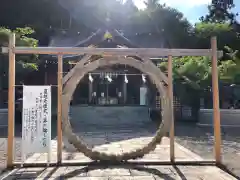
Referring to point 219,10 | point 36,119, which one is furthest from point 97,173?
point 219,10

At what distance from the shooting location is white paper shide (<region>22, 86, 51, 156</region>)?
5.10 meters

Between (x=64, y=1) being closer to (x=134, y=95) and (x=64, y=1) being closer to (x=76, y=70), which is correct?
(x=134, y=95)

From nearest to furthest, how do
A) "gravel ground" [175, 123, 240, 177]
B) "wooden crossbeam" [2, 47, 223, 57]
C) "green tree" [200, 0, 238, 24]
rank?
"wooden crossbeam" [2, 47, 223, 57]
"gravel ground" [175, 123, 240, 177]
"green tree" [200, 0, 238, 24]

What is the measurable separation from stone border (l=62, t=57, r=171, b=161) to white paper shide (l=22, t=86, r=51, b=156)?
33 cm

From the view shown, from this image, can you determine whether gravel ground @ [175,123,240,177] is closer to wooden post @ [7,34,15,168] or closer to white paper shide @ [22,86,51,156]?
white paper shide @ [22,86,51,156]

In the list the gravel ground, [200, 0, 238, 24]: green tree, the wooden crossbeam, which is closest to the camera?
the wooden crossbeam

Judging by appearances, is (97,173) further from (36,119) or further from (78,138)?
(36,119)

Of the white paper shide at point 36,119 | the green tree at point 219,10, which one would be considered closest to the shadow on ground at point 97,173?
the white paper shide at point 36,119

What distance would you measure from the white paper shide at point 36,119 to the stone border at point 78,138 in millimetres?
333

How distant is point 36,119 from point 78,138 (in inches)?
33.7

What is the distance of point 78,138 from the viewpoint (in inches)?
213

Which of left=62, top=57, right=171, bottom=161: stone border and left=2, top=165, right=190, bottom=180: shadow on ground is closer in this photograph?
left=2, top=165, right=190, bottom=180: shadow on ground

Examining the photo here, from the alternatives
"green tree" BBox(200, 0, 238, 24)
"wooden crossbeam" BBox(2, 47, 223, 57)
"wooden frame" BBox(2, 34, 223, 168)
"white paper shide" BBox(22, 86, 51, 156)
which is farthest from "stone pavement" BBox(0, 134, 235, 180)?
"green tree" BBox(200, 0, 238, 24)

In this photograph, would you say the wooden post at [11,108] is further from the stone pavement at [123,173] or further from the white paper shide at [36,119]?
the stone pavement at [123,173]
